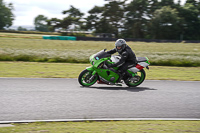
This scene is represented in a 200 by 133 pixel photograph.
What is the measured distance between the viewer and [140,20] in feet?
250

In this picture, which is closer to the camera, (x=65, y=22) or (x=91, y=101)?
(x=91, y=101)

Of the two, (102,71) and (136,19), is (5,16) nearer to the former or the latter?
(136,19)

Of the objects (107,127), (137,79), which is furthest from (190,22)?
(107,127)

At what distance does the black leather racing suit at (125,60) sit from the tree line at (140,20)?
193 ft

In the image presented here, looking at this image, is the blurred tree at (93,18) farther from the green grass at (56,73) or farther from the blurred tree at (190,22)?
the green grass at (56,73)

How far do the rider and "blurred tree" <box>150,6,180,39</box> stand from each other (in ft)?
208

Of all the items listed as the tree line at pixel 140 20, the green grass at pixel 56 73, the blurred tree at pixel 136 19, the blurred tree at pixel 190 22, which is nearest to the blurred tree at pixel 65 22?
the tree line at pixel 140 20

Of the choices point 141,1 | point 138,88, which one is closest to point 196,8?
point 141,1

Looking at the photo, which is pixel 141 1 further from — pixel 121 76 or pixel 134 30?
pixel 121 76

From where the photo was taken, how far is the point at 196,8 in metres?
74.8

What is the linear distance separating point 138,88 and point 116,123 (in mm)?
3877

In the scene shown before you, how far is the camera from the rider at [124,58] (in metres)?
8.68

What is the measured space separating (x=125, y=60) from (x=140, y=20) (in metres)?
69.4

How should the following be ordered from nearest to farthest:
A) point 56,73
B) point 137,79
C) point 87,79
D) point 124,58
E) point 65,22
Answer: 1. point 124,58
2. point 87,79
3. point 137,79
4. point 56,73
5. point 65,22
